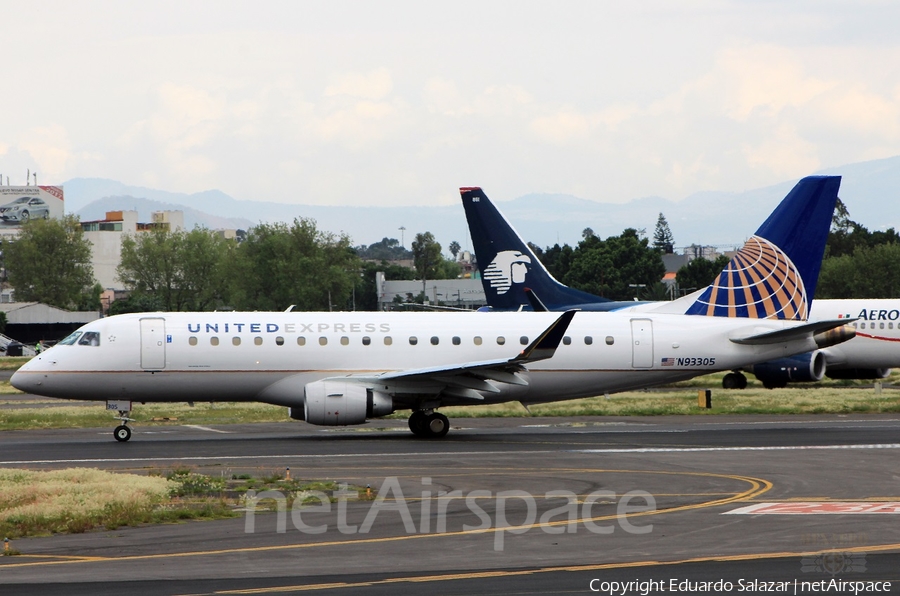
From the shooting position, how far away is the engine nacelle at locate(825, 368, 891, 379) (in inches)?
2004

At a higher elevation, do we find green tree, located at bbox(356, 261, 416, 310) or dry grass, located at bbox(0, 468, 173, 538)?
green tree, located at bbox(356, 261, 416, 310)

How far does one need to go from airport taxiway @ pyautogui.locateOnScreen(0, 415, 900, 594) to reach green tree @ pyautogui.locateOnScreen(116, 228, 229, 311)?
108361 mm

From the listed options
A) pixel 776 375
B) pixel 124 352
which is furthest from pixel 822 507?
pixel 776 375

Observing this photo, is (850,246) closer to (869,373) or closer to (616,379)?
(869,373)

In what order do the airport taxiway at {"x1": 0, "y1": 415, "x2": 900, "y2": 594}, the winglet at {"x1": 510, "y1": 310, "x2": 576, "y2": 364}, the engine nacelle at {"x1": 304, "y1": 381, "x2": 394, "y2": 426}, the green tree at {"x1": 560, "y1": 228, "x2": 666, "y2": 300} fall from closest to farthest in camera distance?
the airport taxiway at {"x1": 0, "y1": 415, "x2": 900, "y2": 594} < the winglet at {"x1": 510, "y1": 310, "x2": 576, "y2": 364} < the engine nacelle at {"x1": 304, "y1": 381, "x2": 394, "y2": 426} < the green tree at {"x1": 560, "y1": 228, "x2": 666, "y2": 300}

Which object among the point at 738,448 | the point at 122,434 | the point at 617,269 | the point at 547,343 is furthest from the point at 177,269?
the point at 738,448

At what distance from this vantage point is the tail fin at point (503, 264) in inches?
1665

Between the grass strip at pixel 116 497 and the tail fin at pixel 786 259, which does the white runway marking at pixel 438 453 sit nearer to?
the grass strip at pixel 116 497

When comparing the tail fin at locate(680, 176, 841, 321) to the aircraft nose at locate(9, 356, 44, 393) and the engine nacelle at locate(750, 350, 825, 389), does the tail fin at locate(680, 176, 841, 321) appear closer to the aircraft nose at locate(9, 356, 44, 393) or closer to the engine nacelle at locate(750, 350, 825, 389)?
the engine nacelle at locate(750, 350, 825, 389)

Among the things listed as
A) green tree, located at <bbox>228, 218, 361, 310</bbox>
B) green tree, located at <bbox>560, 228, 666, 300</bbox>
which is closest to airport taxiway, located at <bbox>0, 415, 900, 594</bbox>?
green tree, located at <bbox>228, 218, 361, 310</bbox>

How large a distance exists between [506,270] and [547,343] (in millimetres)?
13462

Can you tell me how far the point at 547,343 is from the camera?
29.1 m

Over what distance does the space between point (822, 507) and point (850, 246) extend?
467 feet

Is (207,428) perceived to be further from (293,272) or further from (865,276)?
(865,276)
